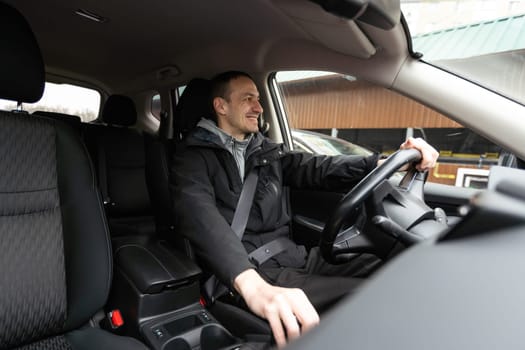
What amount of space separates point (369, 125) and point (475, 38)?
65 centimetres

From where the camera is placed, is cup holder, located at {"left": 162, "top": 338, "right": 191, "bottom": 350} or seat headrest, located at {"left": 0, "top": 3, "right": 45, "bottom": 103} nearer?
seat headrest, located at {"left": 0, "top": 3, "right": 45, "bottom": 103}

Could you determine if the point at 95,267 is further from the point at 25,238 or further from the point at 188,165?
the point at 188,165

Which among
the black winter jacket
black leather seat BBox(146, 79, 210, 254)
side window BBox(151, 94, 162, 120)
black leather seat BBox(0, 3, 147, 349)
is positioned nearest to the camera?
black leather seat BBox(0, 3, 147, 349)

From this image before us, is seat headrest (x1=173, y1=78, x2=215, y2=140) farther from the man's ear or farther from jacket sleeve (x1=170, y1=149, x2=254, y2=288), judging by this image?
jacket sleeve (x1=170, y1=149, x2=254, y2=288)

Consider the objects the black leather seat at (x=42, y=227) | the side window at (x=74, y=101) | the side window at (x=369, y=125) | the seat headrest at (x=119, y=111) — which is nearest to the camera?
the black leather seat at (x=42, y=227)

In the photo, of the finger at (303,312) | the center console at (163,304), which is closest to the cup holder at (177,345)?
the center console at (163,304)

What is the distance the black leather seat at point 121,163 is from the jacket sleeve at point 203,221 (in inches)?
52.5

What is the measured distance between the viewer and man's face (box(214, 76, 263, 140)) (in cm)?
184

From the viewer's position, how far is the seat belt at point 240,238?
1505 millimetres

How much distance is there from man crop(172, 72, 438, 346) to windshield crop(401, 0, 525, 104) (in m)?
0.34

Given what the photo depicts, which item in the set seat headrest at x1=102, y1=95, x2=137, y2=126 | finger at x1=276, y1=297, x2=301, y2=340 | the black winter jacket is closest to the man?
the black winter jacket

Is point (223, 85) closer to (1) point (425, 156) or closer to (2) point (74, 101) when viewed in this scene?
(1) point (425, 156)

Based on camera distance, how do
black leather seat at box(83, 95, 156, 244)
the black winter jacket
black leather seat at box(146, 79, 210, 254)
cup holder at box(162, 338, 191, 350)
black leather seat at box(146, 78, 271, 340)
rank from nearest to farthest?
cup holder at box(162, 338, 191, 350)
black leather seat at box(146, 78, 271, 340)
the black winter jacket
black leather seat at box(146, 79, 210, 254)
black leather seat at box(83, 95, 156, 244)

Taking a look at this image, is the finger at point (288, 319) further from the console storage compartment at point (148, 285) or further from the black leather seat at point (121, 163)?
the black leather seat at point (121, 163)
